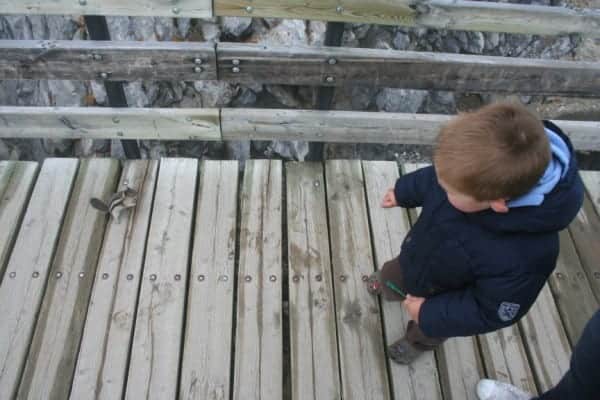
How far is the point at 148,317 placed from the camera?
2582 millimetres

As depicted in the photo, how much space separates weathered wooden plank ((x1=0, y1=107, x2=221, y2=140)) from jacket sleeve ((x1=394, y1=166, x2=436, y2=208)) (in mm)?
1235

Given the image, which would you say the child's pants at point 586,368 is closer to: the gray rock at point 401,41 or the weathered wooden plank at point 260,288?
the weathered wooden plank at point 260,288

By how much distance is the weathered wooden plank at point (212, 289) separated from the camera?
2416mm

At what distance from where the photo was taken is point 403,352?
2.46 meters

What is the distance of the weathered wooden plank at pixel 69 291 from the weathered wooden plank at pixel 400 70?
3.99 ft

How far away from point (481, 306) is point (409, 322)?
75 cm

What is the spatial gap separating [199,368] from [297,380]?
497mm

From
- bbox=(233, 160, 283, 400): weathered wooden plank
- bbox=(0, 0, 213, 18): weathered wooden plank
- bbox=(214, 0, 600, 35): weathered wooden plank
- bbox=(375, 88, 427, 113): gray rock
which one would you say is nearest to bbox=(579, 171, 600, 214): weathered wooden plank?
bbox=(214, 0, 600, 35): weathered wooden plank

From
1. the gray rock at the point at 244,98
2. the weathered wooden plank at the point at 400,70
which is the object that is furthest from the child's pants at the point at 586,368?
the gray rock at the point at 244,98

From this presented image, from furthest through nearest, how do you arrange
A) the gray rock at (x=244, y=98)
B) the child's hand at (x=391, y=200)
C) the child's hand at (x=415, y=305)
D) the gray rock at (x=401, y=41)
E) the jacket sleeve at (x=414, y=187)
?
the gray rock at (x=401, y=41) → the gray rock at (x=244, y=98) → the child's hand at (x=391, y=200) → the jacket sleeve at (x=414, y=187) → the child's hand at (x=415, y=305)

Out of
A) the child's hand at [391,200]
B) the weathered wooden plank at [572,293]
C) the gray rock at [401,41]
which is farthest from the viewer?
the gray rock at [401,41]

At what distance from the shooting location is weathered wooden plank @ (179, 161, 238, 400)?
242cm

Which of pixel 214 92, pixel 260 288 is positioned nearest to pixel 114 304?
pixel 260 288

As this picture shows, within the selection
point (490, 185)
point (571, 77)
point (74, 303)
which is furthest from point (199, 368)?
point (571, 77)
